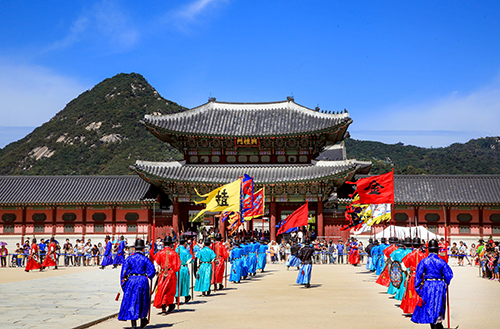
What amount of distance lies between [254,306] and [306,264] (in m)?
4.78

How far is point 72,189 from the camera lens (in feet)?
123

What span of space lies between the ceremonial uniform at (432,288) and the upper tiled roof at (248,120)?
25.4 m

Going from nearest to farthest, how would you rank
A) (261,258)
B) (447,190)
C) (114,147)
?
(261,258), (447,190), (114,147)

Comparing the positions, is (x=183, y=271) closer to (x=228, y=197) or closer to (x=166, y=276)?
(x=166, y=276)

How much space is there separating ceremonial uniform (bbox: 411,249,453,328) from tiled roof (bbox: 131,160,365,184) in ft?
75.3

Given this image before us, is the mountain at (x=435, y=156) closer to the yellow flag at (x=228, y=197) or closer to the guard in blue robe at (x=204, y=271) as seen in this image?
the yellow flag at (x=228, y=197)

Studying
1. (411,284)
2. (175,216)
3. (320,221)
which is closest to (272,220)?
(320,221)

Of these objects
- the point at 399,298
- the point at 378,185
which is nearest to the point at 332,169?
the point at 378,185

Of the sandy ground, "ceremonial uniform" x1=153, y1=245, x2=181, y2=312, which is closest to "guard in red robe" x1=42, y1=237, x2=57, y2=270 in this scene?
the sandy ground

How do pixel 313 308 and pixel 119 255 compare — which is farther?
pixel 119 255

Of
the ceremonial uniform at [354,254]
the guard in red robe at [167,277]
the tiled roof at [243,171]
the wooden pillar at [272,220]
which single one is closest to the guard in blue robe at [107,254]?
the tiled roof at [243,171]

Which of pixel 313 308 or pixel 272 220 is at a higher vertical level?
pixel 272 220

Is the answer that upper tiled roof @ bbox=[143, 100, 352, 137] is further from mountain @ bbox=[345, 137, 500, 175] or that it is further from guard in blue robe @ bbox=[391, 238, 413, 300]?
mountain @ bbox=[345, 137, 500, 175]

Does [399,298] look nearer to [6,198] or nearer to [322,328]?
[322,328]
